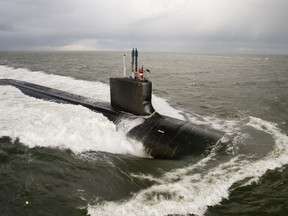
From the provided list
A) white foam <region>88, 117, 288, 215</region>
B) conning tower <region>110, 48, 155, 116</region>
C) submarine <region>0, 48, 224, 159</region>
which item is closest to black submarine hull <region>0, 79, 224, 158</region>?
submarine <region>0, 48, 224, 159</region>

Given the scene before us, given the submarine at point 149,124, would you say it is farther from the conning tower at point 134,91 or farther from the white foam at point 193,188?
the white foam at point 193,188

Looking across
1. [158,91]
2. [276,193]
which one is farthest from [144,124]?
[158,91]

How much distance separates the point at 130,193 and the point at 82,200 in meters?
1.40

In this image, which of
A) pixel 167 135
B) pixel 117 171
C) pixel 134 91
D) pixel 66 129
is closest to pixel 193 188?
pixel 117 171

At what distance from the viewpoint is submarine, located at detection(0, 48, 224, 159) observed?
10477 millimetres

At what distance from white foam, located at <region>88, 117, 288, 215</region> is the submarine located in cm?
102

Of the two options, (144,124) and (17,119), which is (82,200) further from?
(17,119)

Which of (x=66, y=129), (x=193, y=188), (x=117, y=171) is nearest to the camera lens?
(x=193, y=188)

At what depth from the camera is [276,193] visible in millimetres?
7977

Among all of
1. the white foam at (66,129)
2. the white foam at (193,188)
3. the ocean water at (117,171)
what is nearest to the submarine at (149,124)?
the ocean water at (117,171)

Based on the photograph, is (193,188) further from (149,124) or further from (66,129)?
(66,129)

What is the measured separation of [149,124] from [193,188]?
4367mm

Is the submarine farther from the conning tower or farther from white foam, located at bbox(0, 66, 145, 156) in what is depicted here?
white foam, located at bbox(0, 66, 145, 156)

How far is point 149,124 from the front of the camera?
11.7m
